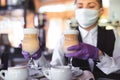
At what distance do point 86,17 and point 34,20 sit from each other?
1201 mm

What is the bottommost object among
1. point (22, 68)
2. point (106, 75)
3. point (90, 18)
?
point (106, 75)

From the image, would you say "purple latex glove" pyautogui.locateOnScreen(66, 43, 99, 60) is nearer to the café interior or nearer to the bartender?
the bartender

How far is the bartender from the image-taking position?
120cm

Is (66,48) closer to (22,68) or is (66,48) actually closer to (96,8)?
(22,68)

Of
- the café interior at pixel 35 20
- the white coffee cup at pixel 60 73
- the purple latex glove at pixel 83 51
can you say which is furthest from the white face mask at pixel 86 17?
the café interior at pixel 35 20

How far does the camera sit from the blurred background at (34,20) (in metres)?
2.42

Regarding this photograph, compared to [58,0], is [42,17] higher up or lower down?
lower down

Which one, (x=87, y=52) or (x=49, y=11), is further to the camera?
(x=49, y=11)

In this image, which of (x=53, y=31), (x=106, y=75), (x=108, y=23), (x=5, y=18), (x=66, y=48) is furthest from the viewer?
(x=5, y=18)

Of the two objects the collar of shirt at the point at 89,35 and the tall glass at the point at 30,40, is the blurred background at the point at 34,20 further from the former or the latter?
the tall glass at the point at 30,40

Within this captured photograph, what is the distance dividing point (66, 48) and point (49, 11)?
5.30ft

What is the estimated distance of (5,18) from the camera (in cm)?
265

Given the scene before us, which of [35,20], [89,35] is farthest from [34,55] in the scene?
[35,20]

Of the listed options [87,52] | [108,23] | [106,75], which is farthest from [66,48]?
[108,23]
